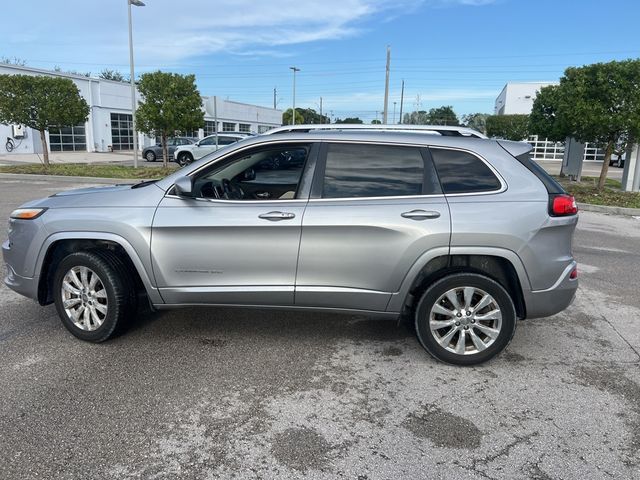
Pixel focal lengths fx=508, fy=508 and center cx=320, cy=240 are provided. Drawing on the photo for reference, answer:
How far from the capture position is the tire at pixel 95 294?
409cm

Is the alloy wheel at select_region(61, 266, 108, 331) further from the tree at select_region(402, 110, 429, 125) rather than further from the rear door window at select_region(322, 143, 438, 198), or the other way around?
the tree at select_region(402, 110, 429, 125)

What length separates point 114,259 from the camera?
416 centimetres

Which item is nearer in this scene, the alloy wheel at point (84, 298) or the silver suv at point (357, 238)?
the silver suv at point (357, 238)

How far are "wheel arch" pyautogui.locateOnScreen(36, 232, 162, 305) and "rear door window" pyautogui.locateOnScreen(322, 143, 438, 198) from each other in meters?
1.59

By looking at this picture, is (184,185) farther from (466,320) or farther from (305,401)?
(466,320)

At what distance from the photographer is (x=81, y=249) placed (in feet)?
13.9

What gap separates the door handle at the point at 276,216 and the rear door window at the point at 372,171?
0.31m

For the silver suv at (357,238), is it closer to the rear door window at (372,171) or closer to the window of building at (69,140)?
the rear door window at (372,171)

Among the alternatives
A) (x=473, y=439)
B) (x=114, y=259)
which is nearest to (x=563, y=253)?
(x=473, y=439)

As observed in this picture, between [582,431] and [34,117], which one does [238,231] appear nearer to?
[582,431]

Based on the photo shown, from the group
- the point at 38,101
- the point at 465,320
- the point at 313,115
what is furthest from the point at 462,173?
the point at 313,115

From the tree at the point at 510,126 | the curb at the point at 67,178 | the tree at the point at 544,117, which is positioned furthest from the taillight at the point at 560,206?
the tree at the point at 510,126

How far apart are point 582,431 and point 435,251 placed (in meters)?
1.47

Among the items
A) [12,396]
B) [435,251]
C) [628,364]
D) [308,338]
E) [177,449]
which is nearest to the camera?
[177,449]
